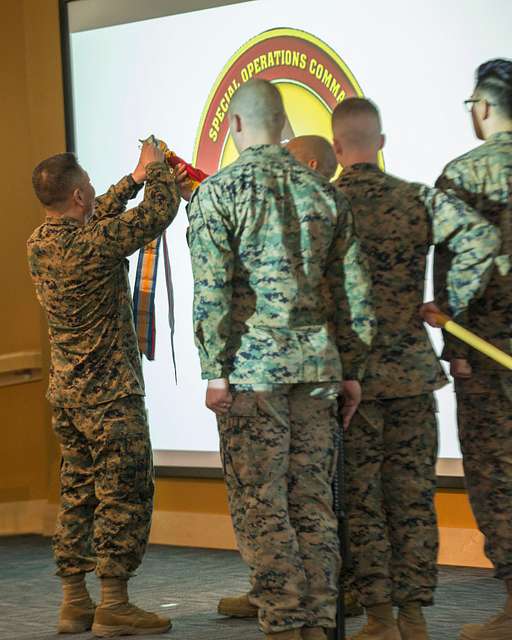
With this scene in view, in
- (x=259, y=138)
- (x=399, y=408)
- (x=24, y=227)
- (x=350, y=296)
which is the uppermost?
(x=24, y=227)

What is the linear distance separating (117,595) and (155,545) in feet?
6.27

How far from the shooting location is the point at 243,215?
2941 millimetres

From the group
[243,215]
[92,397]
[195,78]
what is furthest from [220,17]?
[243,215]

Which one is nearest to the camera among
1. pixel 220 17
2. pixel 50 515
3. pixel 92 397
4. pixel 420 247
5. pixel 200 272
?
pixel 200 272

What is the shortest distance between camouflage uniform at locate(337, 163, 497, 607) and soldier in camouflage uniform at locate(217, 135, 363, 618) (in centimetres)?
67

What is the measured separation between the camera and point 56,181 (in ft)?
12.6

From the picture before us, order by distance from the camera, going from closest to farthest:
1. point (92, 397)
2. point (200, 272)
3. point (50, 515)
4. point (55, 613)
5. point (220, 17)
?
point (200, 272)
point (92, 397)
point (55, 613)
point (220, 17)
point (50, 515)

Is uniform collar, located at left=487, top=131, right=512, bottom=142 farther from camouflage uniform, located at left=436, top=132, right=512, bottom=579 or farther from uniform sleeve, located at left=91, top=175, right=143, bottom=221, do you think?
uniform sleeve, located at left=91, top=175, right=143, bottom=221

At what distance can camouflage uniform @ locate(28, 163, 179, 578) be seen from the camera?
12.3ft

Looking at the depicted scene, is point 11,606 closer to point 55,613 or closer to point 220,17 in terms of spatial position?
point 55,613

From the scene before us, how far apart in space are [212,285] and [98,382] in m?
1.05

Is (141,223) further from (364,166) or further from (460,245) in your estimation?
(460,245)

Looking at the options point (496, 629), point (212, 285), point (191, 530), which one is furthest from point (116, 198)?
point (191, 530)

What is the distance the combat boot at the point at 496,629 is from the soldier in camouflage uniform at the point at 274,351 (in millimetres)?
653
